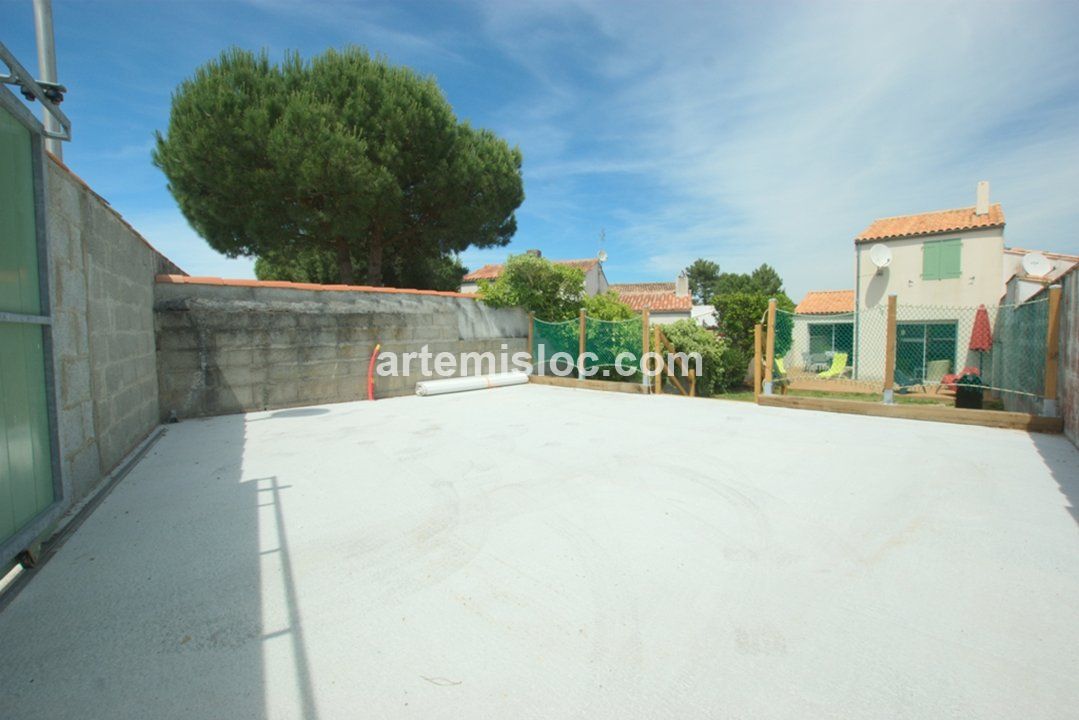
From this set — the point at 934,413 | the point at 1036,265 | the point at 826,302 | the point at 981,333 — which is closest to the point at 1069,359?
the point at 934,413

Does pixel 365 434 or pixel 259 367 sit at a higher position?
pixel 259 367

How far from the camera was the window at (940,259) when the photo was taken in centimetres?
1407

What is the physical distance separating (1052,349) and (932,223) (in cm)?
1282

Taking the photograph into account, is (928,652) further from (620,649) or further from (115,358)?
(115,358)

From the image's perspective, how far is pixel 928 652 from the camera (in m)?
1.61

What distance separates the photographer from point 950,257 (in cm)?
1415

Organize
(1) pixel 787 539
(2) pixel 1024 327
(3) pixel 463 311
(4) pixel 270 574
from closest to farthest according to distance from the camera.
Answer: (4) pixel 270 574, (1) pixel 787 539, (2) pixel 1024 327, (3) pixel 463 311

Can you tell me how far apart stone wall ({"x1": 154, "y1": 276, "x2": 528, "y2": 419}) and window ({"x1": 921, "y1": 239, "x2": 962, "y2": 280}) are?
14.5 metres

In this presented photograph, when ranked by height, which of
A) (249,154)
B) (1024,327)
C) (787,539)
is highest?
(249,154)

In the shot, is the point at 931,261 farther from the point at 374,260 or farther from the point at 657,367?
the point at 374,260

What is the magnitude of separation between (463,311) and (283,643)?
7578 mm

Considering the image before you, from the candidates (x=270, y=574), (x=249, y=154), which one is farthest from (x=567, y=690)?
(x=249, y=154)

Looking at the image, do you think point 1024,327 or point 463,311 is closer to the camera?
point 1024,327

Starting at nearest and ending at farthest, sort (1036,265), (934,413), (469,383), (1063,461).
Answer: (1063,461)
(934,413)
(469,383)
(1036,265)
